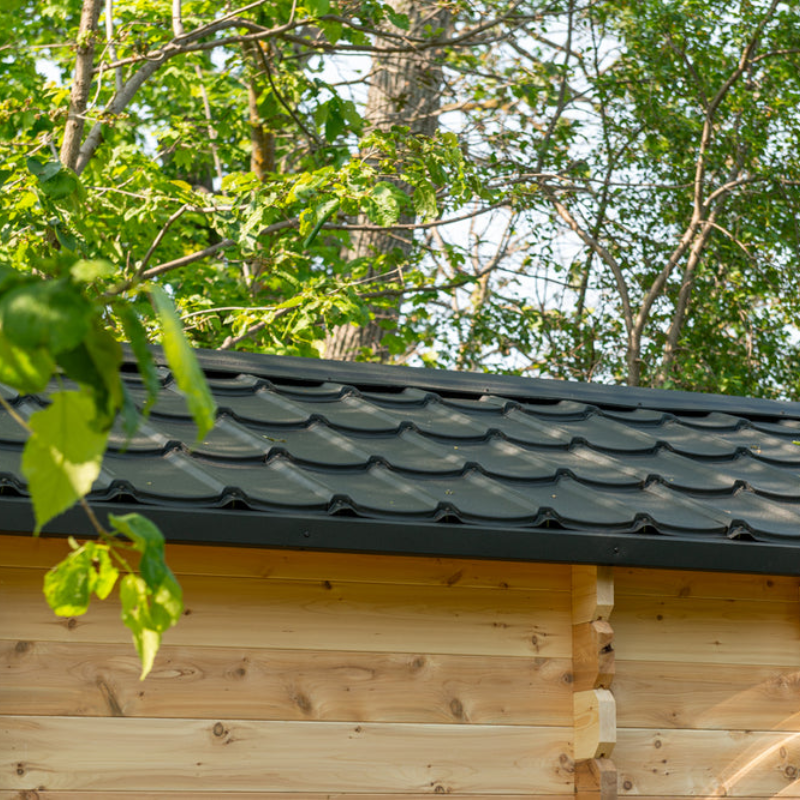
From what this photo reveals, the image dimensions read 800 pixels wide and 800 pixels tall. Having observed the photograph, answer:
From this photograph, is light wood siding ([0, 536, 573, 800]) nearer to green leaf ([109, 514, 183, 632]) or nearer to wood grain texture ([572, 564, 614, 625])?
wood grain texture ([572, 564, 614, 625])

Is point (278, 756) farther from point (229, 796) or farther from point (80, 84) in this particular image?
point (80, 84)

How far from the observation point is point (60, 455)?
3.29 feet

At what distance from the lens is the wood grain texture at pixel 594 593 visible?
10.5 ft

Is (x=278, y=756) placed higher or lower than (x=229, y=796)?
higher

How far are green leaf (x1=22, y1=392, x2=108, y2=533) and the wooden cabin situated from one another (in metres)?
1.61

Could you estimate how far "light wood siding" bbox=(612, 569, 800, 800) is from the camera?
131 inches

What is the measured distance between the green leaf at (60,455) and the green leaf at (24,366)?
0.12ft

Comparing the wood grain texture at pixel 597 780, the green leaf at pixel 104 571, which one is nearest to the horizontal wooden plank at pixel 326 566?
the wood grain texture at pixel 597 780

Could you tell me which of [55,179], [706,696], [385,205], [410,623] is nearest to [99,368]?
[410,623]

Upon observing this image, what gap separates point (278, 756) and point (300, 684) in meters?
0.20

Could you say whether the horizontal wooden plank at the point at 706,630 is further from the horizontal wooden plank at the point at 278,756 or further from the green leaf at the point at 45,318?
the green leaf at the point at 45,318

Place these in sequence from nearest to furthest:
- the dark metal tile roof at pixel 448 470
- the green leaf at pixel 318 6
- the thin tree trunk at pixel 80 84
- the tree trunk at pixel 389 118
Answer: the dark metal tile roof at pixel 448 470 → the green leaf at pixel 318 6 → the thin tree trunk at pixel 80 84 → the tree trunk at pixel 389 118

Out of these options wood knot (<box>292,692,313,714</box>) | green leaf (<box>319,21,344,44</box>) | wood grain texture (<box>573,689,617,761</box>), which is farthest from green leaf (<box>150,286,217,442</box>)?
green leaf (<box>319,21,344,44</box>)

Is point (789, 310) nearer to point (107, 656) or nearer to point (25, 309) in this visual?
point (107, 656)
